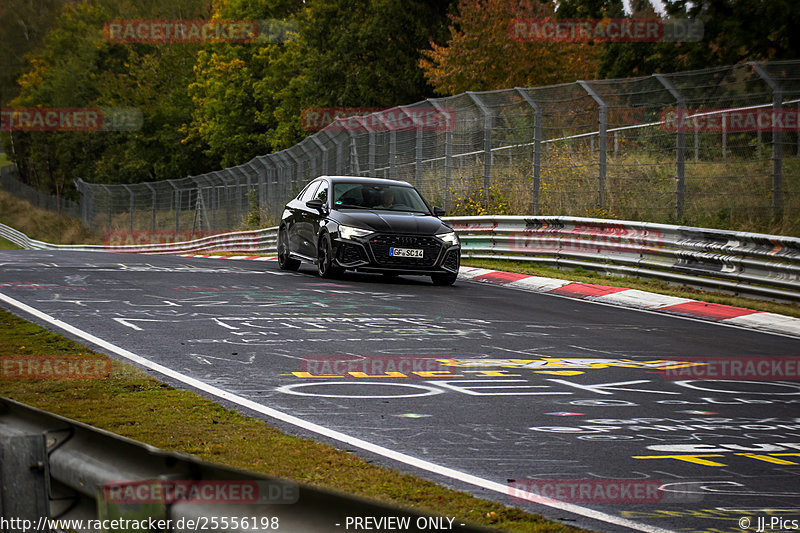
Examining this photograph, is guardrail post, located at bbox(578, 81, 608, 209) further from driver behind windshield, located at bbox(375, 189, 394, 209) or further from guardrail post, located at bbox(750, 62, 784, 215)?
driver behind windshield, located at bbox(375, 189, 394, 209)

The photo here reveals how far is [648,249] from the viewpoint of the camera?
1672cm

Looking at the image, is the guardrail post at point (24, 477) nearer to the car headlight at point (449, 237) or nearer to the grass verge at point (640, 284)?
the grass verge at point (640, 284)

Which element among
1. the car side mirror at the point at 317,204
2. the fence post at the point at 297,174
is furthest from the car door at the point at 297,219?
the fence post at the point at 297,174

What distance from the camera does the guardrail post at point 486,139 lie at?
70.7ft

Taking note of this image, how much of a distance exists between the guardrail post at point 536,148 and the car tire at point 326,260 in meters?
5.94

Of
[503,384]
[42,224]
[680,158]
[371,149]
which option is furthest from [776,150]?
[42,224]

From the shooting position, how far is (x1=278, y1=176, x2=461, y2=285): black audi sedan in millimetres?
15497

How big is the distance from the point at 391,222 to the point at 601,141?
5.24 meters

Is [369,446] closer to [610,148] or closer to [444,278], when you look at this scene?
[444,278]

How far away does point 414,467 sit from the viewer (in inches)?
204

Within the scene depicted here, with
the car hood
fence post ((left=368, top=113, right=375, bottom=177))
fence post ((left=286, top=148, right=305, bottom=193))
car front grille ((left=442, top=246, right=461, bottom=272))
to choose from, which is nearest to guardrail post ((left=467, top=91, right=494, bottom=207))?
fence post ((left=368, top=113, right=375, bottom=177))

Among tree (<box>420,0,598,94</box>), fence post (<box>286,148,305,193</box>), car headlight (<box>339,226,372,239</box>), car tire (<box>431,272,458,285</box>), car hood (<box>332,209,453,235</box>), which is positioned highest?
tree (<box>420,0,598,94</box>)

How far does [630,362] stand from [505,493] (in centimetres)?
468

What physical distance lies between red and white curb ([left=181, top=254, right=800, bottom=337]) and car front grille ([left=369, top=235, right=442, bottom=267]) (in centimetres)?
208
